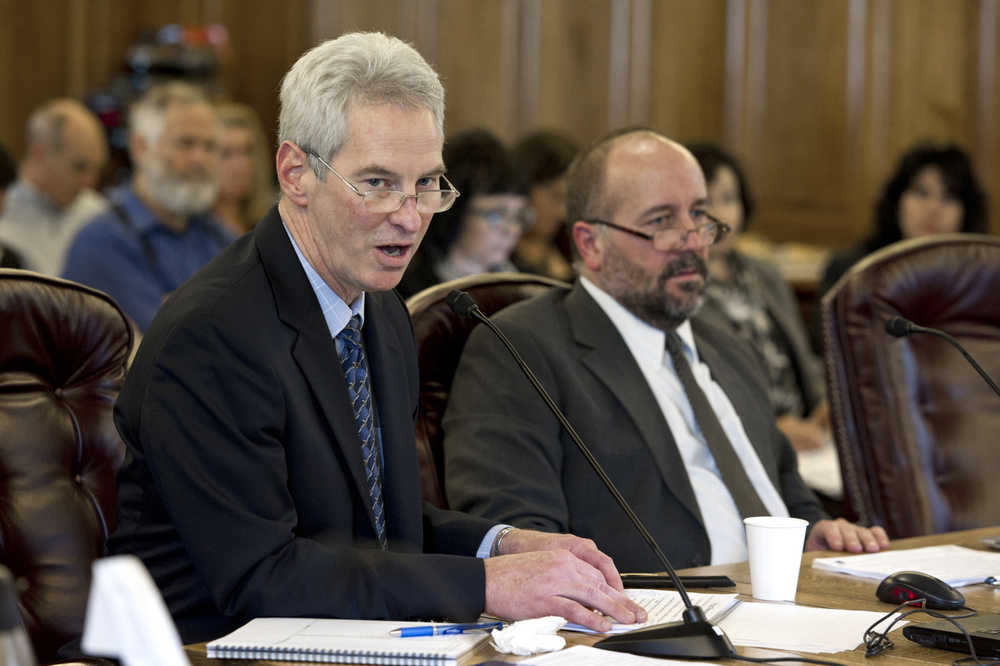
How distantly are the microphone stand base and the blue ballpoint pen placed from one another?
138mm

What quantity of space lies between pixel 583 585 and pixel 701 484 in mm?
913

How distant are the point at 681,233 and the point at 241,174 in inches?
143

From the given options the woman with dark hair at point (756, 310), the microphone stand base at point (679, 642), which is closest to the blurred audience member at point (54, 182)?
the woman with dark hair at point (756, 310)

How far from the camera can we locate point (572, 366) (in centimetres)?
238

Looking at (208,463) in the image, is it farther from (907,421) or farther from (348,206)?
(907,421)

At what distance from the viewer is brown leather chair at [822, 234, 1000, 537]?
2625 mm

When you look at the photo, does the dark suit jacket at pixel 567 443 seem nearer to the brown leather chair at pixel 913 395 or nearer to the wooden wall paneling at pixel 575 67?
the brown leather chair at pixel 913 395

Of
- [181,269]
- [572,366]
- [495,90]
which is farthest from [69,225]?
[572,366]

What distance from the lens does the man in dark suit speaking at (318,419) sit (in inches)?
60.1

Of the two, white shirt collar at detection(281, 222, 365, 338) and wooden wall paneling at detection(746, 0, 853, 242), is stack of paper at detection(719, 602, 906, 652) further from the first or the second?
wooden wall paneling at detection(746, 0, 853, 242)

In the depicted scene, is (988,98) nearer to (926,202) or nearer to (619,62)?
(619,62)

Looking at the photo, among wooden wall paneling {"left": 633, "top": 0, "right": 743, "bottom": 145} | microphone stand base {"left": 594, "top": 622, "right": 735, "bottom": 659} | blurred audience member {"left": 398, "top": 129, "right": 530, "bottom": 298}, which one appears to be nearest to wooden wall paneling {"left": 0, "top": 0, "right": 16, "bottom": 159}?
wooden wall paneling {"left": 633, "top": 0, "right": 743, "bottom": 145}

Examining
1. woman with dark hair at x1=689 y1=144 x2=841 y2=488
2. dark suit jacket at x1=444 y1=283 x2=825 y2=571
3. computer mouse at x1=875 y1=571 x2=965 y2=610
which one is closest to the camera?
computer mouse at x1=875 y1=571 x2=965 y2=610

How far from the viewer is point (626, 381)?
2404mm
